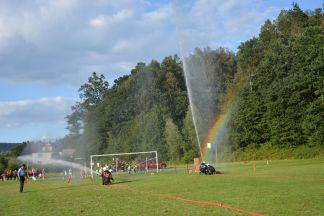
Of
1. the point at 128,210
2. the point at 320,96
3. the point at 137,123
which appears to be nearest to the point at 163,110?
the point at 137,123

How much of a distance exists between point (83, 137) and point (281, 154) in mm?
82761

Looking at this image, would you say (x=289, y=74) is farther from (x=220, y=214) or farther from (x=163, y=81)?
(x=220, y=214)

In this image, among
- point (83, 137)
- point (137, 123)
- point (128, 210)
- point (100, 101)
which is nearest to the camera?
point (128, 210)

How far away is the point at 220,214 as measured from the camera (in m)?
13.8

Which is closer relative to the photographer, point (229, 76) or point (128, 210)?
point (128, 210)

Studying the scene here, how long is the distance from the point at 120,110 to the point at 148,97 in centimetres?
1424

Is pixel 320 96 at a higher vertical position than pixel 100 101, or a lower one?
lower

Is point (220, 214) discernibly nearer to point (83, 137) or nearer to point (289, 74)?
point (289, 74)

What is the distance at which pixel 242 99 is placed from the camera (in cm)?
8312

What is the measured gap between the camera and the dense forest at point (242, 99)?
233 feet

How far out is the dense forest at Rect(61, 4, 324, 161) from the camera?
7100 centimetres

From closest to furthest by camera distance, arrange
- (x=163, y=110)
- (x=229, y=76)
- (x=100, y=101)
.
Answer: (x=229, y=76), (x=163, y=110), (x=100, y=101)

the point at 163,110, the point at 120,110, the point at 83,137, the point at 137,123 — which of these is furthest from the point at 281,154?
the point at 83,137

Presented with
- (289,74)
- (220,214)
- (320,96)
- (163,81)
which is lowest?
(220,214)
